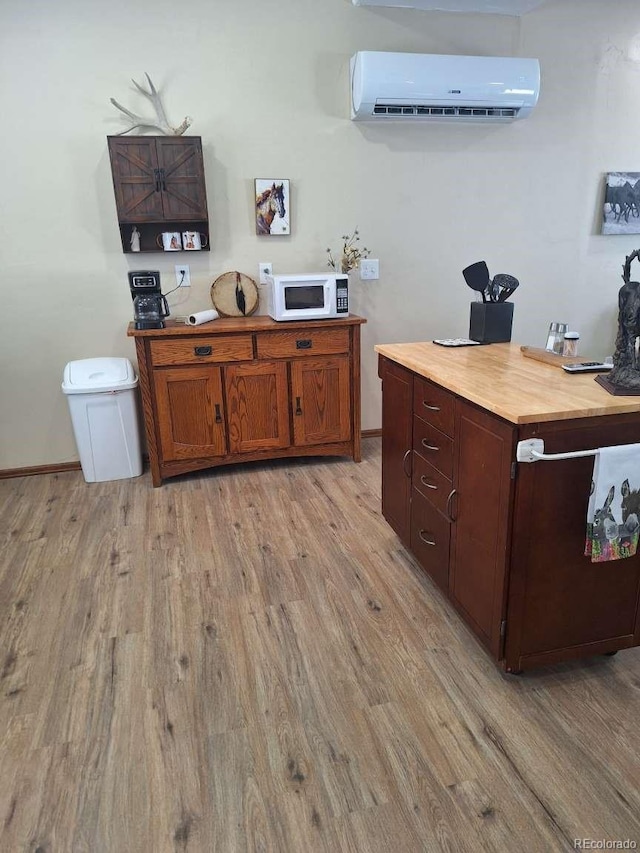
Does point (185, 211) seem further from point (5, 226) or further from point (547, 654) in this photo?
point (547, 654)

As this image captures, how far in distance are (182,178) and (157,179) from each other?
14 centimetres

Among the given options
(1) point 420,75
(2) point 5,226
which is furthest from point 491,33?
(2) point 5,226

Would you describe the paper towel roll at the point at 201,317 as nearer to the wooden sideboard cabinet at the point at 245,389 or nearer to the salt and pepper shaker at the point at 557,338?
the wooden sideboard cabinet at the point at 245,389

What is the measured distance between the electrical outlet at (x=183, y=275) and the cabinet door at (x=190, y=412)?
66cm

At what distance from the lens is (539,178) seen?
4.00 metres

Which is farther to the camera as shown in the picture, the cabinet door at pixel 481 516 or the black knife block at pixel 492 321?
the black knife block at pixel 492 321

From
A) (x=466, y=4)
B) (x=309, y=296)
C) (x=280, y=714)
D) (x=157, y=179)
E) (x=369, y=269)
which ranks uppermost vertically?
(x=466, y=4)

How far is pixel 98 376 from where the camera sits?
3424 mm

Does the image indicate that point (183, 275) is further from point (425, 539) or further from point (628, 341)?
point (628, 341)

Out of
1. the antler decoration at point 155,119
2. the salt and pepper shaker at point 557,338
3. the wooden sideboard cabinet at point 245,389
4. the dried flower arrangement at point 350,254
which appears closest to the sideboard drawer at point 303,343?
the wooden sideboard cabinet at point 245,389

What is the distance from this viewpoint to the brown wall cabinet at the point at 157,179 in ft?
10.7

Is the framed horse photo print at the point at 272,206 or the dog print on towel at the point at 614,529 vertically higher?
the framed horse photo print at the point at 272,206

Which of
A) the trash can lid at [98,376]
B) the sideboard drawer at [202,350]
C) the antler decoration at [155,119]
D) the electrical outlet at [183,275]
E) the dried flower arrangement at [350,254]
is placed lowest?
the trash can lid at [98,376]

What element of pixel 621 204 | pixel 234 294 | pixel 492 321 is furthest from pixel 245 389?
pixel 621 204
